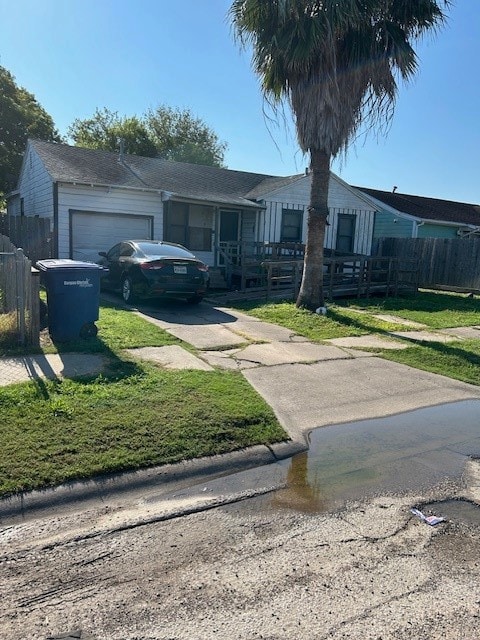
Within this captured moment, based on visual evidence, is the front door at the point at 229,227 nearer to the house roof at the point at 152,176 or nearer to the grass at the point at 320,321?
the house roof at the point at 152,176

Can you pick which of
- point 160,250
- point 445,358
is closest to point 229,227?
point 160,250

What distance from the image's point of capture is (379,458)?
185 inches

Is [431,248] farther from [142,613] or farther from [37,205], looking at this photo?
[142,613]

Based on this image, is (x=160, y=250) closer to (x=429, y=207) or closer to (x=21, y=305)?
(x=21, y=305)

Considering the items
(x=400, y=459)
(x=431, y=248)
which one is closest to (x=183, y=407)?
(x=400, y=459)

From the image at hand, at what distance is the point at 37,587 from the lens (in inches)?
109

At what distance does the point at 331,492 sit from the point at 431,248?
16.6 m

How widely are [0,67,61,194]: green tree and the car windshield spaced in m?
22.8

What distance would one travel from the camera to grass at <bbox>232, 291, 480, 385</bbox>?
8219mm

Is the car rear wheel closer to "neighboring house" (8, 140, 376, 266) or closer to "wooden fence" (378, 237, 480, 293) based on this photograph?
"neighboring house" (8, 140, 376, 266)

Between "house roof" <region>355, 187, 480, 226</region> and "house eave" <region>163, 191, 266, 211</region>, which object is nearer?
"house eave" <region>163, 191, 266, 211</region>

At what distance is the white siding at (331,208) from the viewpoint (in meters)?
18.7

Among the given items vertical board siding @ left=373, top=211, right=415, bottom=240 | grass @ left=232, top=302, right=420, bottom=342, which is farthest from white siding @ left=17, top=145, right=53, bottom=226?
vertical board siding @ left=373, top=211, right=415, bottom=240

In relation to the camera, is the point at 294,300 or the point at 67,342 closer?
the point at 67,342
